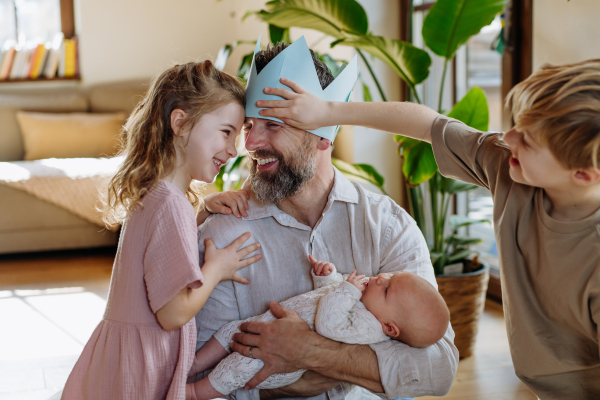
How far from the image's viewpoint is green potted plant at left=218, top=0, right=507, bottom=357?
2316 millimetres

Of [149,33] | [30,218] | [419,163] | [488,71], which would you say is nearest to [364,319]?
[419,163]

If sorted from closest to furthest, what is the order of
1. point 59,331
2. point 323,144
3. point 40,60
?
point 323,144
point 59,331
point 40,60

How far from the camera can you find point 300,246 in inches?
63.9

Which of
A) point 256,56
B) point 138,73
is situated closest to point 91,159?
point 138,73

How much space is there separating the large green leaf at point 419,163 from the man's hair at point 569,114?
140cm

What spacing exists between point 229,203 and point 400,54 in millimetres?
1178

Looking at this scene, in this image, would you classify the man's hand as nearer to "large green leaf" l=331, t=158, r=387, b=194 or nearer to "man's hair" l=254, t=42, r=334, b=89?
"man's hair" l=254, t=42, r=334, b=89

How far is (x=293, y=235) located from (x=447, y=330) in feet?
1.59

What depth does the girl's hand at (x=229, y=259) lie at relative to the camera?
1439mm

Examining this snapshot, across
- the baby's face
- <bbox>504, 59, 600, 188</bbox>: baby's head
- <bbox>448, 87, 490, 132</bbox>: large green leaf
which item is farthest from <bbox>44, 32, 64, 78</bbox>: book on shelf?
<bbox>504, 59, 600, 188</bbox>: baby's head

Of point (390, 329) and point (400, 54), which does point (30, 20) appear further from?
point (390, 329)

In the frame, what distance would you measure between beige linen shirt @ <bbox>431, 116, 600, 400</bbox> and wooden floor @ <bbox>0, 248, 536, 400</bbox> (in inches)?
52.0

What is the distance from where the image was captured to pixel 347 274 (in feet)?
5.23

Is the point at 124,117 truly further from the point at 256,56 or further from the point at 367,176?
the point at 256,56
